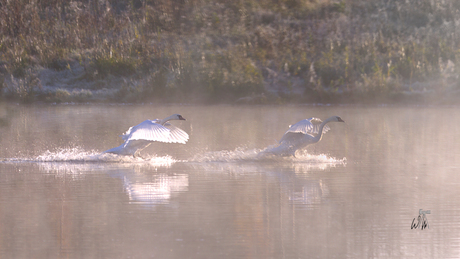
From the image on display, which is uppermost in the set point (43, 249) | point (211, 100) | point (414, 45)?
point (414, 45)

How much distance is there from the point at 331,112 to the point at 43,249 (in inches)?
530

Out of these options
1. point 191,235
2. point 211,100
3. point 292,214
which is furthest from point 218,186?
point 211,100

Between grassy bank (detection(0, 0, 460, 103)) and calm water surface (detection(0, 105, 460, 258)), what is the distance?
599 centimetres

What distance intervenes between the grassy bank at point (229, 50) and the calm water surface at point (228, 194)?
599 centimetres

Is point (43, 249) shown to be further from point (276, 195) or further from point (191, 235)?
point (276, 195)

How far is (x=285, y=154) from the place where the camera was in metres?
11.3

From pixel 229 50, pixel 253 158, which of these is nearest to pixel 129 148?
pixel 253 158

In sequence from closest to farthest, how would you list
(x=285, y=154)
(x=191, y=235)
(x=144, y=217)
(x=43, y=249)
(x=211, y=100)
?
(x=43, y=249), (x=191, y=235), (x=144, y=217), (x=285, y=154), (x=211, y=100)

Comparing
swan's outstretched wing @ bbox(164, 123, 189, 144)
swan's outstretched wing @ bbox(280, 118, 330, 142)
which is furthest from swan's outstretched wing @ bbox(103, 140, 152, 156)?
swan's outstretched wing @ bbox(280, 118, 330, 142)

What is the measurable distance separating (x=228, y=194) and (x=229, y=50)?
613 inches

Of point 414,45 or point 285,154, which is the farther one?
point 414,45

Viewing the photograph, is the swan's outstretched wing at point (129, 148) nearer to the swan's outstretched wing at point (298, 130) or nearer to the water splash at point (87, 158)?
the water splash at point (87, 158)

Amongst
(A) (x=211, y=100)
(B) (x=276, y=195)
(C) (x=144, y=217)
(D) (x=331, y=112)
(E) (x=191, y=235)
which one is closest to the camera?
(E) (x=191, y=235)

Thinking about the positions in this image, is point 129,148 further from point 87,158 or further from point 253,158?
point 253,158
